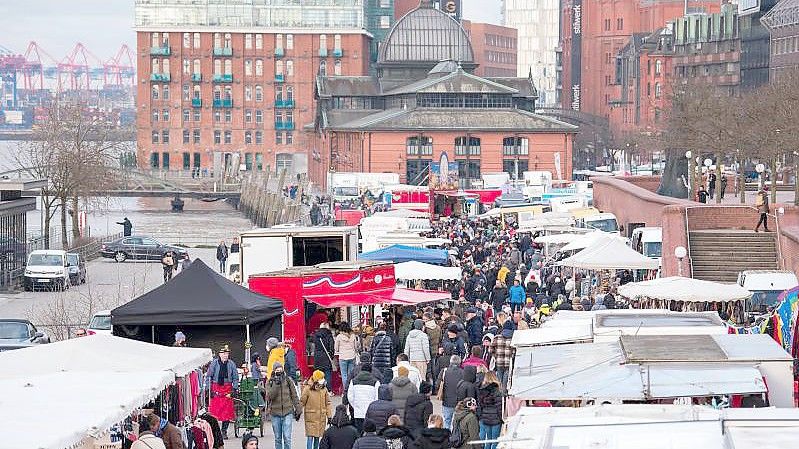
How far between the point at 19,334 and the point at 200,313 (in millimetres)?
6513

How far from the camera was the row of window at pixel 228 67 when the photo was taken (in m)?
146

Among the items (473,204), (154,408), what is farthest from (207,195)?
(154,408)

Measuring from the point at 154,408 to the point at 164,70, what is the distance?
434ft

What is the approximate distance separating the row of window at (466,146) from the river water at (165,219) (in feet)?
32.6

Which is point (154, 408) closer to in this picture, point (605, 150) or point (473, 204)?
point (473, 204)

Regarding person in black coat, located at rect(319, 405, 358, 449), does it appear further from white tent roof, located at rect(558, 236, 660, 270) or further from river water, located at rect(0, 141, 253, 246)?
river water, located at rect(0, 141, 253, 246)

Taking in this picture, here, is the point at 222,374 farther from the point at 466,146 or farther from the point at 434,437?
the point at 466,146

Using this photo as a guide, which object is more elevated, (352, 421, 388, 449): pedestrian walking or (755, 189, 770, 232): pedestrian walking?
(755, 189, 770, 232): pedestrian walking

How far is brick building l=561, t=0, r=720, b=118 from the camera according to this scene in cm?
15400

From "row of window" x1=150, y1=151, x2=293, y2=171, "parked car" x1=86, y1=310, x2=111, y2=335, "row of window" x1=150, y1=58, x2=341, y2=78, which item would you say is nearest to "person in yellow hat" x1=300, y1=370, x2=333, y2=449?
"parked car" x1=86, y1=310, x2=111, y2=335

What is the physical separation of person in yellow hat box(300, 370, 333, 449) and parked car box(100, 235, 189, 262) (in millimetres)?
40944

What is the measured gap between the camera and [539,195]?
6438 cm

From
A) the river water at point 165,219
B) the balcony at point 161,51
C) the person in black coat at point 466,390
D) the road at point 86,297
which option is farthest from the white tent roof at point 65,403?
the balcony at point 161,51

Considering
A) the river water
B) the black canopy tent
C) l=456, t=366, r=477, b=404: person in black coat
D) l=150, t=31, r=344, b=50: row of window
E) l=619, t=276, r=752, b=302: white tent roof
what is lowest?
the river water
